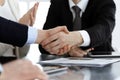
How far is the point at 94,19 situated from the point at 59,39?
1.53ft

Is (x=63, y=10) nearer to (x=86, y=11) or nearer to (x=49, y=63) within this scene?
(x=86, y=11)

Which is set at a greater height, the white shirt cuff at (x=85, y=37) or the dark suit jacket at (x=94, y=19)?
the dark suit jacket at (x=94, y=19)

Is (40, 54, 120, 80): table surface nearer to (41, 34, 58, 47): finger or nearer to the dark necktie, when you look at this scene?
(41, 34, 58, 47): finger

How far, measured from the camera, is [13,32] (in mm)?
1653

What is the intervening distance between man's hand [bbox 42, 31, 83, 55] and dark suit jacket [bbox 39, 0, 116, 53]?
4.7 inches

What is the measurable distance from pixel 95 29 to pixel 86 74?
0.64 m

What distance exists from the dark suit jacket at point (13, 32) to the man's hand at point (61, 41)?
0.15 m

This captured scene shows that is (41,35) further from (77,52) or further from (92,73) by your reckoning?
(92,73)

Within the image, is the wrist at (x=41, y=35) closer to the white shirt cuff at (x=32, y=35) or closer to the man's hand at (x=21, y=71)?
the white shirt cuff at (x=32, y=35)

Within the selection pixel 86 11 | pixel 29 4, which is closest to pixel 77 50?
pixel 86 11

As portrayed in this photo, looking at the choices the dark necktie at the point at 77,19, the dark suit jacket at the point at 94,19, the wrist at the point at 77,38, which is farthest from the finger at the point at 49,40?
the dark necktie at the point at 77,19

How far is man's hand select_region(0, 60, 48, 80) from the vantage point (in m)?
0.93

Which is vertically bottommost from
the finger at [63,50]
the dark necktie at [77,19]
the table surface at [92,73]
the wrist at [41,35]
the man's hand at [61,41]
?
the table surface at [92,73]

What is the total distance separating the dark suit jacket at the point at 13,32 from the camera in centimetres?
164
